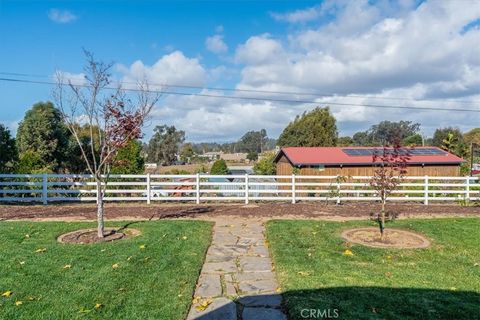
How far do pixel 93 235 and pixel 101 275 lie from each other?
296 cm

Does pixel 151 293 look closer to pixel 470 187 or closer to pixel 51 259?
pixel 51 259

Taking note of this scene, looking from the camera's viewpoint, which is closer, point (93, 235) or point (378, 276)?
point (378, 276)

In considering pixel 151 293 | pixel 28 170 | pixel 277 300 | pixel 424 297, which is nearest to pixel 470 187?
pixel 424 297

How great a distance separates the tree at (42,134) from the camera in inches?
1018

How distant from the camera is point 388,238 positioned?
25.6ft

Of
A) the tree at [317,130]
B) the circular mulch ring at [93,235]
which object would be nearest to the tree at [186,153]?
the tree at [317,130]

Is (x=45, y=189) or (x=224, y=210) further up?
(x=45, y=189)

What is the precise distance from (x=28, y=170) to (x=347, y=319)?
575 inches

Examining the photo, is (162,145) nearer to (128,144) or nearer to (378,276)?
(128,144)

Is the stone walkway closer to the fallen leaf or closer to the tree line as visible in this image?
the fallen leaf

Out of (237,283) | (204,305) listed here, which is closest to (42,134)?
(237,283)

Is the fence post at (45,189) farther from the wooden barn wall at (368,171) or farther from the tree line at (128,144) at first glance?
the wooden barn wall at (368,171)

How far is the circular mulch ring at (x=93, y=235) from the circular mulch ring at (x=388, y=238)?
4.54 m

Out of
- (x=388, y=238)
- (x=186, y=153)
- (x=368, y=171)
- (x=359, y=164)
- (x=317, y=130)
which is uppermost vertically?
(x=317, y=130)
